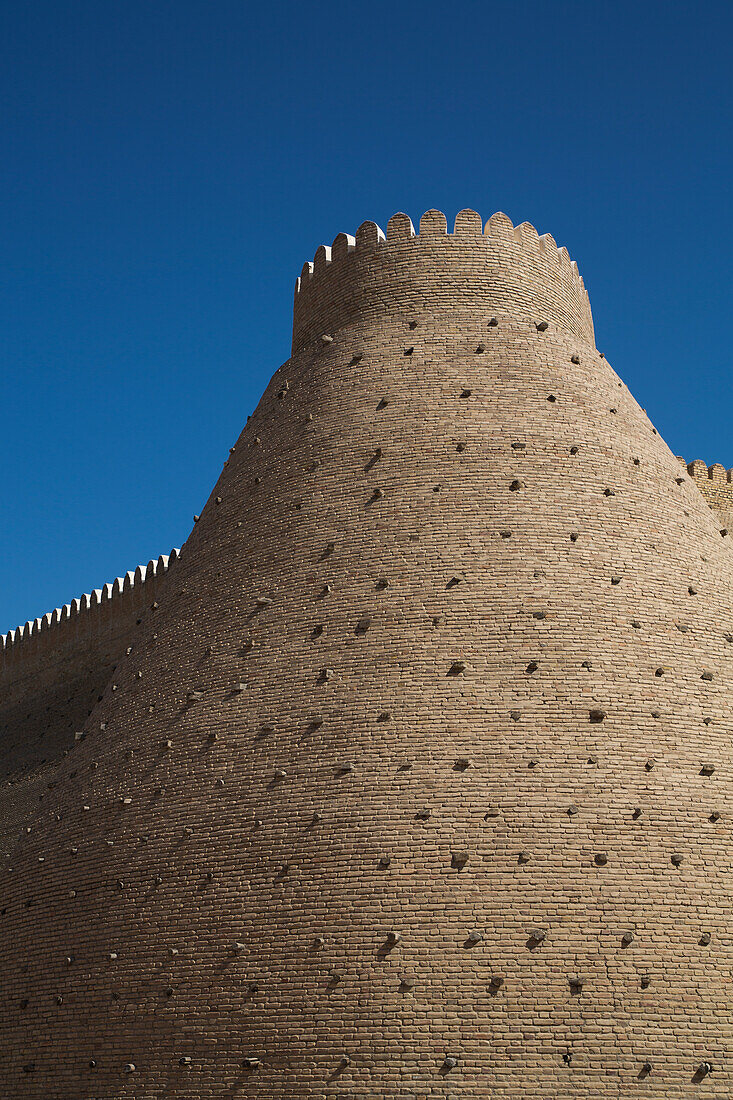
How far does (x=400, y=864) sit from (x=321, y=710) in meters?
1.47

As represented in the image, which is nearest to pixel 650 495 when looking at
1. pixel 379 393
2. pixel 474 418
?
pixel 474 418

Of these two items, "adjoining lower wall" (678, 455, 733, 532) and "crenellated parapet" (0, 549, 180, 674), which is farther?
"crenellated parapet" (0, 549, 180, 674)

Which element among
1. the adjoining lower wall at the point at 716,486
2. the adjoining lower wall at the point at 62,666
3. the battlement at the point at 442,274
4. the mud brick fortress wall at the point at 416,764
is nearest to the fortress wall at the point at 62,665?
the adjoining lower wall at the point at 62,666

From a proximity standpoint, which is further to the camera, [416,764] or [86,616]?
[86,616]

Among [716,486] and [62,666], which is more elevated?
[716,486]

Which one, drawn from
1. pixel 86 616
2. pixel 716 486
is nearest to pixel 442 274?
pixel 716 486

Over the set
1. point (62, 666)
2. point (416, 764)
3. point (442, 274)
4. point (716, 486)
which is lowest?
point (416, 764)

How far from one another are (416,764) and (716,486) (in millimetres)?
8019

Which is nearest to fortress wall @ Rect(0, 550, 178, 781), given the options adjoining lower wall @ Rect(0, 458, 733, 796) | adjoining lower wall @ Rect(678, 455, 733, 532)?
adjoining lower wall @ Rect(0, 458, 733, 796)

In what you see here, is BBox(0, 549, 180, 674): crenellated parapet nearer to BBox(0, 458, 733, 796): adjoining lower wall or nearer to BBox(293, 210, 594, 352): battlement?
BBox(0, 458, 733, 796): adjoining lower wall

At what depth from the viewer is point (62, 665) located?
19031 mm

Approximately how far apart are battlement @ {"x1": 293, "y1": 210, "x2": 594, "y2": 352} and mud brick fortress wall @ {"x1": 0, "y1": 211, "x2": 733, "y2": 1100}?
0.04m

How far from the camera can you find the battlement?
37.6 feet

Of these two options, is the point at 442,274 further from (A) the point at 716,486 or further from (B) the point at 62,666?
(B) the point at 62,666
